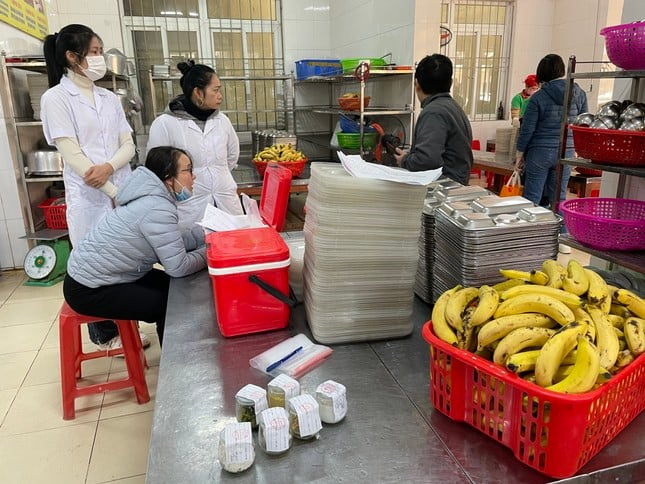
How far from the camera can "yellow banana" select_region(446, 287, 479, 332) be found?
3.15 feet

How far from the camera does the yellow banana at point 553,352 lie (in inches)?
31.8

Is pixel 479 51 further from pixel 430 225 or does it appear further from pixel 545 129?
pixel 430 225

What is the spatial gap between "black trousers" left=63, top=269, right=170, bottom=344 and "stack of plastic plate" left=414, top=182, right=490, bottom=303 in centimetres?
105

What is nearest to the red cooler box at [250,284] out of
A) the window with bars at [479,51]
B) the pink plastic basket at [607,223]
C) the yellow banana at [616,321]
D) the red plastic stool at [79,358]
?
the yellow banana at [616,321]

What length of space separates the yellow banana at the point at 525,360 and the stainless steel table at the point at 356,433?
0.62 ft

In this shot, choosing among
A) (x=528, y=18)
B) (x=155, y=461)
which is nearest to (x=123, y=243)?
(x=155, y=461)

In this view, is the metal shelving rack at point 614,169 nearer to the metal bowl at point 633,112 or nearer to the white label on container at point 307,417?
the metal bowl at point 633,112

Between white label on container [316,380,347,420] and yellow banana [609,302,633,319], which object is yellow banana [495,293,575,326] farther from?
white label on container [316,380,347,420]

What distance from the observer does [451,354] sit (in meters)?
0.91

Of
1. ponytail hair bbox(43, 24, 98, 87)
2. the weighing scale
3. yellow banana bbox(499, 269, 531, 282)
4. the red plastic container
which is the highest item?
ponytail hair bbox(43, 24, 98, 87)

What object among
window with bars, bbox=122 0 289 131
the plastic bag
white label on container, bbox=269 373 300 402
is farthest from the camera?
window with bars, bbox=122 0 289 131

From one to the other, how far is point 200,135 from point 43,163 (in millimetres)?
2068

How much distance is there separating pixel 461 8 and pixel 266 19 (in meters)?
2.37

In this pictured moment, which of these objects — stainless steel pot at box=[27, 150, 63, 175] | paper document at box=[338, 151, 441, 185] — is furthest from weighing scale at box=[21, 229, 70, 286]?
paper document at box=[338, 151, 441, 185]
